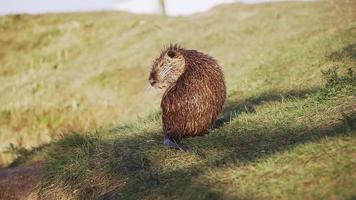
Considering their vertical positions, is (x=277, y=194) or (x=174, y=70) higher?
(x=174, y=70)

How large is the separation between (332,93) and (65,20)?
2028cm

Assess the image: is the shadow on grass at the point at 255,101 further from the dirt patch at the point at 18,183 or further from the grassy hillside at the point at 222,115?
the dirt patch at the point at 18,183

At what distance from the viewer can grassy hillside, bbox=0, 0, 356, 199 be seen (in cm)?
561

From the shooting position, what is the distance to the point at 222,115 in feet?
29.2

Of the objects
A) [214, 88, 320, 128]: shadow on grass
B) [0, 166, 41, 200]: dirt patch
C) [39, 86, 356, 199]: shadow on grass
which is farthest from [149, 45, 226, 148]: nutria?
[0, 166, 41, 200]: dirt patch

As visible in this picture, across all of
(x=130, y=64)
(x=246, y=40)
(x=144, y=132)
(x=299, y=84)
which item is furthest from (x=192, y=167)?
(x=130, y=64)

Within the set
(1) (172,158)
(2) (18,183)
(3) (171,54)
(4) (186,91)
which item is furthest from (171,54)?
(2) (18,183)

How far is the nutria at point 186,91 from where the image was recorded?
687 centimetres

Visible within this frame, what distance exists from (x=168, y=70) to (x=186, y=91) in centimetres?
44

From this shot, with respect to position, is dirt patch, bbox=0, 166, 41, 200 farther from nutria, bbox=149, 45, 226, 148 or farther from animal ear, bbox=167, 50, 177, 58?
animal ear, bbox=167, 50, 177, 58

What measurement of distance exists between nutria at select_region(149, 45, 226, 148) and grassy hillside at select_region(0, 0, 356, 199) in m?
0.20

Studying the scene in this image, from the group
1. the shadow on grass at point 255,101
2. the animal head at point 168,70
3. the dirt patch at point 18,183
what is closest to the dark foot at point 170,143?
the animal head at point 168,70

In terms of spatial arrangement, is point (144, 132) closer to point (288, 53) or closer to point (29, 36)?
point (288, 53)

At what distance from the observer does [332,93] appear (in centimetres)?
769
